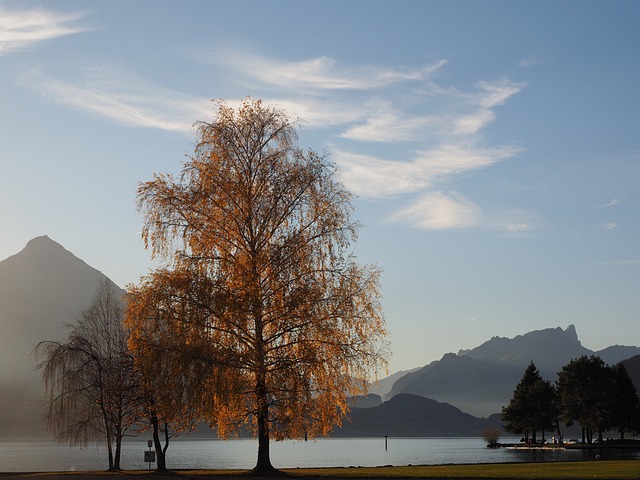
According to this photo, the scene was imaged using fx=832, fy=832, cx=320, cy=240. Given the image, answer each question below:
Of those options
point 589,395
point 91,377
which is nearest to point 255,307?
point 91,377

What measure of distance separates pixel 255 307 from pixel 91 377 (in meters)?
23.9

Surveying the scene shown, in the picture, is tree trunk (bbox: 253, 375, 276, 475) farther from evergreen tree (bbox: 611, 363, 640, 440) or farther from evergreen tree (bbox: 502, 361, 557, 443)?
evergreen tree (bbox: 502, 361, 557, 443)

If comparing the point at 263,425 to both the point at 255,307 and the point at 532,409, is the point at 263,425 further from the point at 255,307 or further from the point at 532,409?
the point at 532,409

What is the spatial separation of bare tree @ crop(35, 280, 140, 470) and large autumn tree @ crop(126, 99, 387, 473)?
9.64 metres

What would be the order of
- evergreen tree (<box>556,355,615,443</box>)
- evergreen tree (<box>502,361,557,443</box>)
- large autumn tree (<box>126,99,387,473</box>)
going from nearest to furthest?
large autumn tree (<box>126,99,387,473</box>) → evergreen tree (<box>556,355,615,443</box>) → evergreen tree (<box>502,361,557,443</box>)

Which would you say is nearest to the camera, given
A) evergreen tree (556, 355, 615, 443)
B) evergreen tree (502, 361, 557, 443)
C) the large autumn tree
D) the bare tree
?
the large autumn tree

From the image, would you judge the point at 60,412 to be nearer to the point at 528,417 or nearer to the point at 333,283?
the point at 333,283

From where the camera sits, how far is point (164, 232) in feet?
143

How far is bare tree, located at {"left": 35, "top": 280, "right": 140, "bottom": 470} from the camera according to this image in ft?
177

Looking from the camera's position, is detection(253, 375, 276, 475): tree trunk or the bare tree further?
the bare tree

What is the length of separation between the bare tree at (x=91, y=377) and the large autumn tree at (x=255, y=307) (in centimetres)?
964

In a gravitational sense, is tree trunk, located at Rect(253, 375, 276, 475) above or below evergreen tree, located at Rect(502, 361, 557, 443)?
above

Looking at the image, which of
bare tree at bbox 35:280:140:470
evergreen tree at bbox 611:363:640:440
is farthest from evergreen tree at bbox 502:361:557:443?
bare tree at bbox 35:280:140:470

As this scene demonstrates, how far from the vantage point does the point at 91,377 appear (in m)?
59.6
